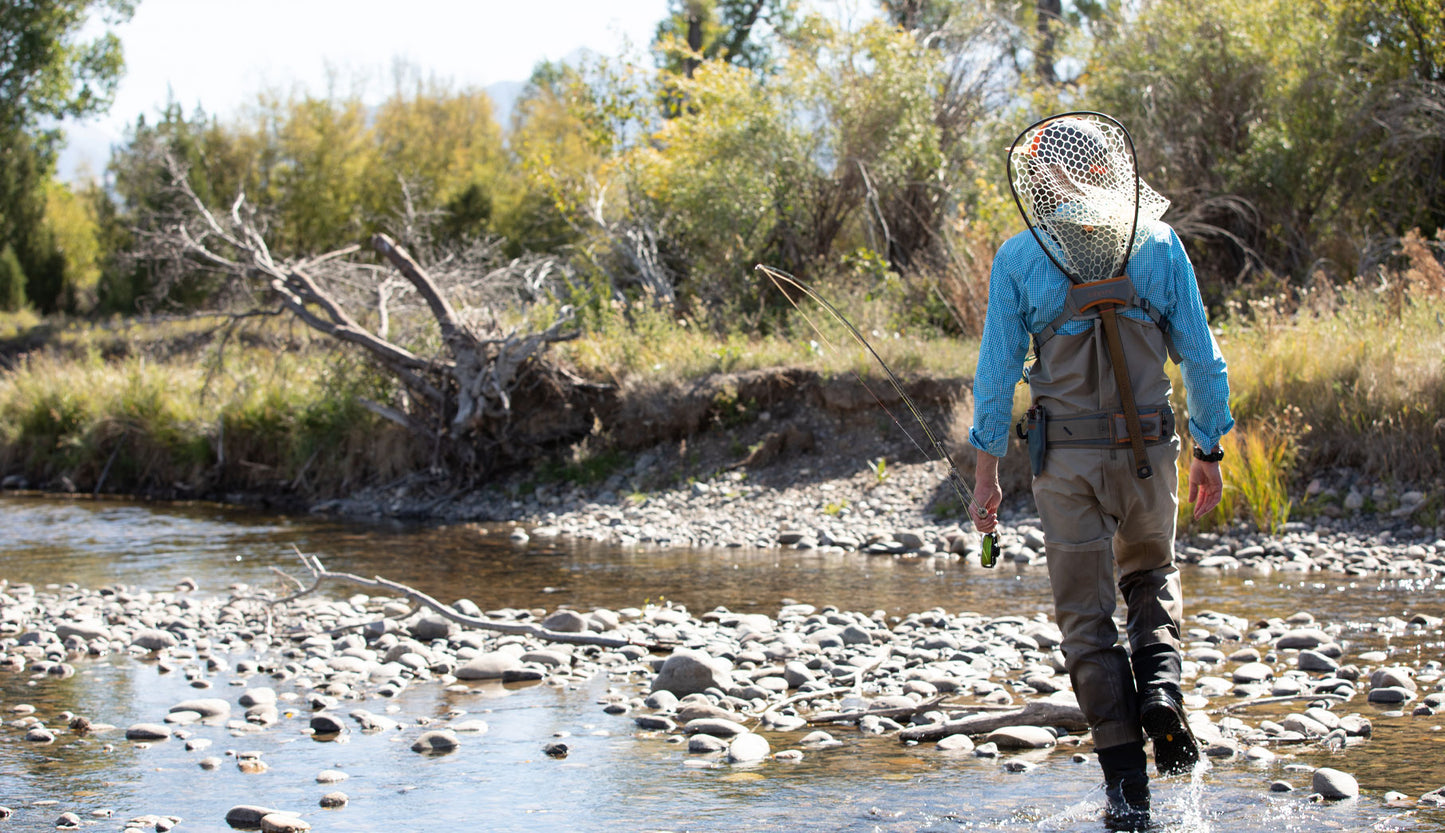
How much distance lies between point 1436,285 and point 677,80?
10366 millimetres

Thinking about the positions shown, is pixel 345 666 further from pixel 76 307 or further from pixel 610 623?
pixel 76 307

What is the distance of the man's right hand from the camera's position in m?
3.63

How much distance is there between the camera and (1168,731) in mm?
3514

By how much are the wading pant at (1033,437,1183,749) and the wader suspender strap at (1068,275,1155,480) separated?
1.8 inches

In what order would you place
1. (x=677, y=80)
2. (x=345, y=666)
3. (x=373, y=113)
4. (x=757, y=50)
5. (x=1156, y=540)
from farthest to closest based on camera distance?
(x=373, y=113) < (x=757, y=50) < (x=677, y=80) < (x=345, y=666) < (x=1156, y=540)

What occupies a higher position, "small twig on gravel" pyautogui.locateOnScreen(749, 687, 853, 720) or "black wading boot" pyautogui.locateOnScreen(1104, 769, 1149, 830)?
"black wading boot" pyautogui.locateOnScreen(1104, 769, 1149, 830)

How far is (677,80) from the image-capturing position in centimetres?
1706

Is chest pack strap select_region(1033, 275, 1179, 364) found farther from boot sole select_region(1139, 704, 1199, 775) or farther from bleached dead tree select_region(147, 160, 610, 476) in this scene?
bleached dead tree select_region(147, 160, 610, 476)

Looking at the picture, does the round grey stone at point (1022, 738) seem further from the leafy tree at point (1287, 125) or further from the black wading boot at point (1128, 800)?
the leafy tree at point (1287, 125)

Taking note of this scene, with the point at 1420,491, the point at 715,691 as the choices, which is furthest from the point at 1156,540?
the point at 1420,491

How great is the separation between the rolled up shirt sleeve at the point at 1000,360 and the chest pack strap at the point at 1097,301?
0.10 meters

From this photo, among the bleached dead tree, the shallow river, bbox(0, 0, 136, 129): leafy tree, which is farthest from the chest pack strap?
bbox(0, 0, 136, 129): leafy tree

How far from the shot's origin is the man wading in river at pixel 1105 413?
3.46 m

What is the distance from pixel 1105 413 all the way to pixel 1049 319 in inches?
12.7
